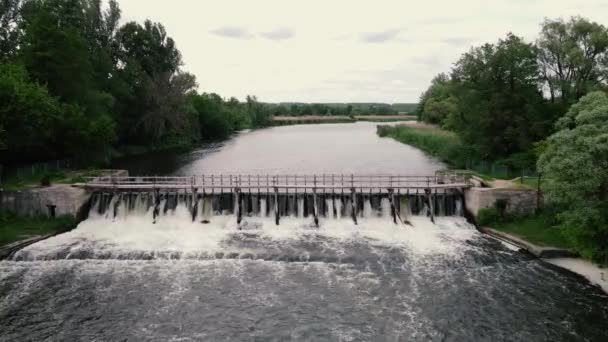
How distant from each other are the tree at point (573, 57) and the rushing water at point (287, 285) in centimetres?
2493

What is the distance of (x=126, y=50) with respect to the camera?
295 feet

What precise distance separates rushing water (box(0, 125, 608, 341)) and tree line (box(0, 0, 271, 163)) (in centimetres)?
1217

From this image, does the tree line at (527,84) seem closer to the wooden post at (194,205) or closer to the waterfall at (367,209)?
the waterfall at (367,209)

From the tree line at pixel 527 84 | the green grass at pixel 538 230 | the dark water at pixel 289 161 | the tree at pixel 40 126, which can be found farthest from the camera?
the dark water at pixel 289 161

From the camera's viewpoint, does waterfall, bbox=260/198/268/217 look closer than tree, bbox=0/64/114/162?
No

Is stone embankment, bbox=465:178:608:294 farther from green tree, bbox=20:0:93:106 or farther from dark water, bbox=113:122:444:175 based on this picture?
green tree, bbox=20:0:93:106

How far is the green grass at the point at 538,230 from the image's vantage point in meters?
32.7

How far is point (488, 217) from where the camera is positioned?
3747cm

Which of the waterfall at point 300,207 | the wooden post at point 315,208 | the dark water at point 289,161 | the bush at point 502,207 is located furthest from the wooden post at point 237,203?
the dark water at point 289,161

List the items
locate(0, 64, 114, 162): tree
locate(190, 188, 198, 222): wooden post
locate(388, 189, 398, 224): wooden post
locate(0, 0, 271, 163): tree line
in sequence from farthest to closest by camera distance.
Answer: locate(0, 0, 271, 163): tree line, locate(190, 188, 198, 222): wooden post, locate(388, 189, 398, 224): wooden post, locate(0, 64, 114, 162): tree

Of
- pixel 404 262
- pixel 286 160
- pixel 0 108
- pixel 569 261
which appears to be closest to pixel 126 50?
pixel 286 160

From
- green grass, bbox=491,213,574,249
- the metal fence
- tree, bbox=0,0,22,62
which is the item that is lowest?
green grass, bbox=491,213,574,249

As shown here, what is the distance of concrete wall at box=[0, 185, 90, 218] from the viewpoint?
38.6m

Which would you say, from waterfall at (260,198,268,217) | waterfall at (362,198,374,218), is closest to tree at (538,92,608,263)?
waterfall at (362,198,374,218)
